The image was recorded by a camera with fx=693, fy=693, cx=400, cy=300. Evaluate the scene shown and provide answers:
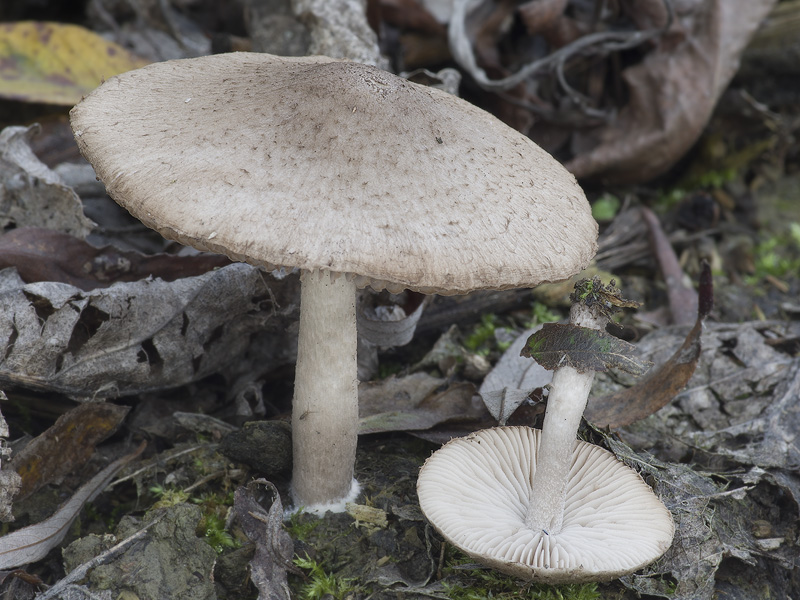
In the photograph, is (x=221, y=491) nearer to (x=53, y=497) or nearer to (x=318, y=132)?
(x=53, y=497)

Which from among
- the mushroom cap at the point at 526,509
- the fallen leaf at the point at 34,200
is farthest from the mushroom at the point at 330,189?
the fallen leaf at the point at 34,200

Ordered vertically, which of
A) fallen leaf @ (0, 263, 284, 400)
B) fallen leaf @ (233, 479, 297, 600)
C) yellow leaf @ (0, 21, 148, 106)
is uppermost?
yellow leaf @ (0, 21, 148, 106)

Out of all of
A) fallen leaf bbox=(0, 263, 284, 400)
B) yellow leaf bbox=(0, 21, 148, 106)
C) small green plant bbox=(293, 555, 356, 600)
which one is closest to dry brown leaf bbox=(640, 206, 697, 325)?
fallen leaf bbox=(0, 263, 284, 400)

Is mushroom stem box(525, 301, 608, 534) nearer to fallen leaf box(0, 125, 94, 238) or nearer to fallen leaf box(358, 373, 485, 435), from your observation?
fallen leaf box(358, 373, 485, 435)

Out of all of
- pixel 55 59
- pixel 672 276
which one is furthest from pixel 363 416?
pixel 55 59

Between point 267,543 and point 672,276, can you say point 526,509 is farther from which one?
point 672,276

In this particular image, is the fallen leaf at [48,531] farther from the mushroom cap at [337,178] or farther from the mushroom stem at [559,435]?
the mushroom stem at [559,435]

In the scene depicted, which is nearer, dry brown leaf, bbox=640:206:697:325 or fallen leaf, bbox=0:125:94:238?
fallen leaf, bbox=0:125:94:238
